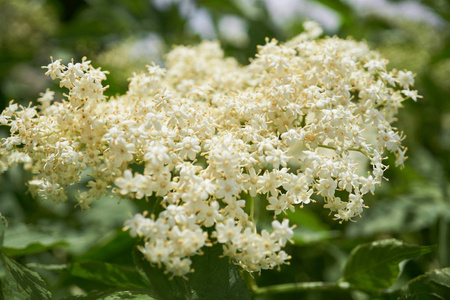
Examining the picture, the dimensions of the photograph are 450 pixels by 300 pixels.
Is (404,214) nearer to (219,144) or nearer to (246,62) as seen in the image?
(246,62)

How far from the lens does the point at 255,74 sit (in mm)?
1664

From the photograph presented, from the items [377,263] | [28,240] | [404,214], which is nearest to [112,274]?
[28,240]

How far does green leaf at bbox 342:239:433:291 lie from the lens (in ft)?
4.89

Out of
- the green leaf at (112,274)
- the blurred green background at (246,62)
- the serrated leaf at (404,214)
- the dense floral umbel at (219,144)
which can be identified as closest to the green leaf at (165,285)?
the dense floral umbel at (219,144)

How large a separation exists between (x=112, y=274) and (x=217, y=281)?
1.70 ft

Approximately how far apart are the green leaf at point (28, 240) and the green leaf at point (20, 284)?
495mm

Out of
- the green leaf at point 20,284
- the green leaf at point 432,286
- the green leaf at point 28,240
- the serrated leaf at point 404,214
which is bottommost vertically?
the green leaf at point 432,286

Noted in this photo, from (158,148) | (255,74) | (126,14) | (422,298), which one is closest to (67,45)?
(126,14)

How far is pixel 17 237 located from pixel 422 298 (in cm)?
169

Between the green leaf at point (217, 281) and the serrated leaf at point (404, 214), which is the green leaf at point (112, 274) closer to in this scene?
the green leaf at point (217, 281)

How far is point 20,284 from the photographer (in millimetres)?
1177

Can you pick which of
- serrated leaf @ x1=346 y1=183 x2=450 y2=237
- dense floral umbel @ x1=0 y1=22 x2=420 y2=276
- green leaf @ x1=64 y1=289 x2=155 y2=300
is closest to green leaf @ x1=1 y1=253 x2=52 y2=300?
green leaf @ x1=64 y1=289 x2=155 y2=300

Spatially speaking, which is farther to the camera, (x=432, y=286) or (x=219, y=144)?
(x=432, y=286)

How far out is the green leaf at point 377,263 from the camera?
1.49 metres
